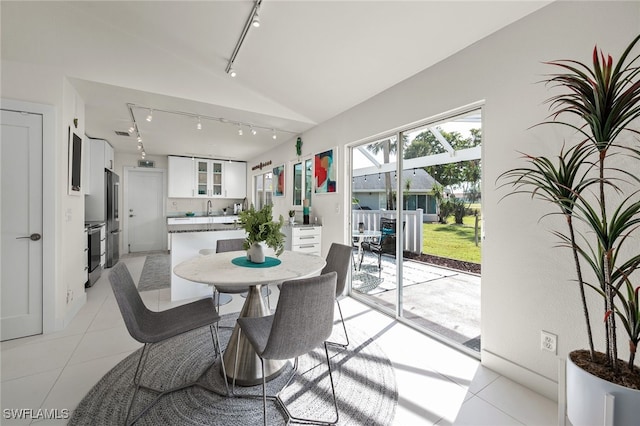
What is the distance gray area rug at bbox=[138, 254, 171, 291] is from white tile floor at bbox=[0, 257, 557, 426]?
1.17 metres

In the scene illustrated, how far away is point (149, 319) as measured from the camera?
5.69 feet

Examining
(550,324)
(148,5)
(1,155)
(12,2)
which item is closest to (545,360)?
(550,324)

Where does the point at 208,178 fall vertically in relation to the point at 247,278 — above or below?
above

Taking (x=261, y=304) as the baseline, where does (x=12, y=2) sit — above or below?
above

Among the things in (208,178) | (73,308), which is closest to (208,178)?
(208,178)

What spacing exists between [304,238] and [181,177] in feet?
14.1

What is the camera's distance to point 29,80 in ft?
8.01

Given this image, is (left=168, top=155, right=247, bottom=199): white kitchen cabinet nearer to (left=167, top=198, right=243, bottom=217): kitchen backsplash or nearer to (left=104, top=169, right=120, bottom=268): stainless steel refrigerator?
(left=167, top=198, right=243, bottom=217): kitchen backsplash

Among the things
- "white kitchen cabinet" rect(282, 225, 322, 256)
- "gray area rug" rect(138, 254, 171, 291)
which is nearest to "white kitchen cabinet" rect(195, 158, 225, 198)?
"gray area rug" rect(138, 254, 171, 291)

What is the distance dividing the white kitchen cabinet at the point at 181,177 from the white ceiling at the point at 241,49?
294 centimetres

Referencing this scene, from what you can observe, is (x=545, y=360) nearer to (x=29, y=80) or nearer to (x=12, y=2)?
(x=29, y=80)

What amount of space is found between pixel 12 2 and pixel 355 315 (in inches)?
168

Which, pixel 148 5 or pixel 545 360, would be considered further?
pixel 148 5

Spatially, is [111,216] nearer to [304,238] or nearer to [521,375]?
[304,238]
